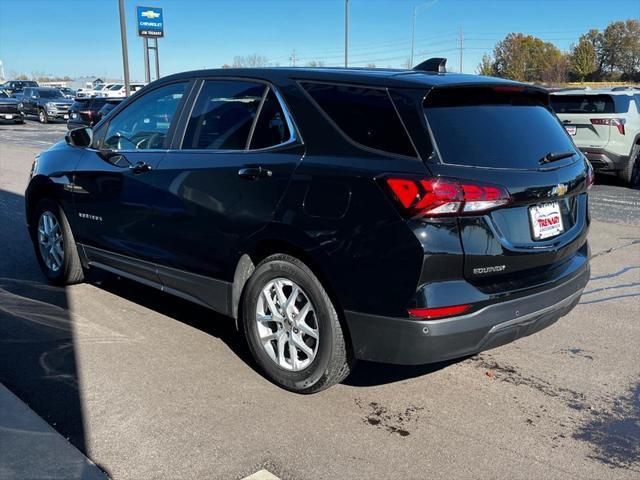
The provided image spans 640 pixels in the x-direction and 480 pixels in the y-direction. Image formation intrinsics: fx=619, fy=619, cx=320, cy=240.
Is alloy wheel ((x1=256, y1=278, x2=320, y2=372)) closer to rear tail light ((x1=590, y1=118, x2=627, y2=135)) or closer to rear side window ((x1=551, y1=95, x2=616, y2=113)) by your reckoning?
rear side window ((x1=551, y1=95, x2=616, y2=113))

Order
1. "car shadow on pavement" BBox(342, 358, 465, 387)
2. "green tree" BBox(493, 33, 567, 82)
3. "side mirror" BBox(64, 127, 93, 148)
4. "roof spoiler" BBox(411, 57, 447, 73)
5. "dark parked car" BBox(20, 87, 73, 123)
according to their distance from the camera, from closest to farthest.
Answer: "car shadow on pavement" BBox(342, 358, 465, 387)
"roof spoiler" BBox(411, 57, 447, 73)
"side mirror" BBox(64, 127, 93, 148)
"dark parked car" BBox(20, 87, 73, 123)
"green tree" BBox(493, 33, 567, 82)

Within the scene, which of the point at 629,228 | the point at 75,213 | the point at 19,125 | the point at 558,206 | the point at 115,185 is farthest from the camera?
the point at 19,125

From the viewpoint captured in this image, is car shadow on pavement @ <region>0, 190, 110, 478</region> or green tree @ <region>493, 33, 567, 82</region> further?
green tree @ <region>493, 33, 567, 82</region>

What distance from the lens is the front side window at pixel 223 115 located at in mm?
3924

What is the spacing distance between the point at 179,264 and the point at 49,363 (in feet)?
3.44

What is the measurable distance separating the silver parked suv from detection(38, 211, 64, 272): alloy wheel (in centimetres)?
936

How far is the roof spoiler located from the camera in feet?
13.2

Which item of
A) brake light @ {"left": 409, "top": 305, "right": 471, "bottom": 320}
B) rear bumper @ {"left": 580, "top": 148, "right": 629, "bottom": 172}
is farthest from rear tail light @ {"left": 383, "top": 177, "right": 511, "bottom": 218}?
rear bumper @ {"left": 580, "top": 148, "right": 629, "bottom": 172}

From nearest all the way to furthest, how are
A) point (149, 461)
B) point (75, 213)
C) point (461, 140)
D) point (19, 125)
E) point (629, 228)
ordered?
point (149, 461)
point (461, 140)
point (75, 213)
point (629, 228)
point (19, 125)

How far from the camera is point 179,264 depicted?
13.9ft

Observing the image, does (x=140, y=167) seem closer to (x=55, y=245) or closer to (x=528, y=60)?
(x=55, y=245)

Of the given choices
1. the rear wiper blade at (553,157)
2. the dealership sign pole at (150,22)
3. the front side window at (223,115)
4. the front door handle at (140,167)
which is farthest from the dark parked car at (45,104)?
the rear wiper blade at (553,157)

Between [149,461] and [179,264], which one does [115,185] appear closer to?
[179,264]

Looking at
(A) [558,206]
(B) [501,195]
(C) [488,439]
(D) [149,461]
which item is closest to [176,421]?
(D) [149,461]
